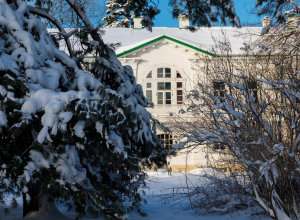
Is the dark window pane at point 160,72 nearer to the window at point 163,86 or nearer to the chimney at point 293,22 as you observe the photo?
the window at point 163,86

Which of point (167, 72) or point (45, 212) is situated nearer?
point (45, 212)

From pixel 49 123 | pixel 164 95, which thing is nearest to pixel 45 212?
pixel 49 123

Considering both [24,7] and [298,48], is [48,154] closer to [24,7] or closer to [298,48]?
[24,7]

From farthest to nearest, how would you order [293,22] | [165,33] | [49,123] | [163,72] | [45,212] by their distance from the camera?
1. [165,33]
2. [163,72]
3. [293,22]
4. [45,212]
5. [49,123]

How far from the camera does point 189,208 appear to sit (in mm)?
7547

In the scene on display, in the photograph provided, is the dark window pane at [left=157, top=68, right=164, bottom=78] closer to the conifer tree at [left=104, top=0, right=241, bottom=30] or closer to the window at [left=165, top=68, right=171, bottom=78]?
the window at [left=165, top=68, right=171, bottom=78]

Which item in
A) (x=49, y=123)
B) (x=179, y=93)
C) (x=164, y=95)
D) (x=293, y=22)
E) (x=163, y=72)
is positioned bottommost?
(x=49, y=123)

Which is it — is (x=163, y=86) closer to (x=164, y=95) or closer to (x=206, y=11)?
(x=164, y=95)

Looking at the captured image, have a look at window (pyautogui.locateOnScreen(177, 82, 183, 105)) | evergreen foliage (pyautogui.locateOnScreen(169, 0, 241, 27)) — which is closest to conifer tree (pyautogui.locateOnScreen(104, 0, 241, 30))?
evergreen foliage (pyautogui.locateOnScreen(169, 0, 241, 27))

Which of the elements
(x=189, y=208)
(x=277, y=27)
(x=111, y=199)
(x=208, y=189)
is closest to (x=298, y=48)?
(x=277, y=27)

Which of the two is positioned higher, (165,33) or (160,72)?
(165,33)

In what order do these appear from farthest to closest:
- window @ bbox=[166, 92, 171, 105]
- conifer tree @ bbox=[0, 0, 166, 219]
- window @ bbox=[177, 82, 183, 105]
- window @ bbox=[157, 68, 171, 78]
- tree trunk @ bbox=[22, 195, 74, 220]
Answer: window @ bbox=[157, 68, 171, 78]
window @ bbox=[166, 92, 171, 105]
window @ bbox=[177, 82, 183, 105]
tree trunk @ bbox=[22, 195, 74, 220]
conifer tree @ bbox=[0, 0, 166, 219]

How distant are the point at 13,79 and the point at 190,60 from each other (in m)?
16.7

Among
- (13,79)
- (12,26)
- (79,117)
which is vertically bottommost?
(79,117)
